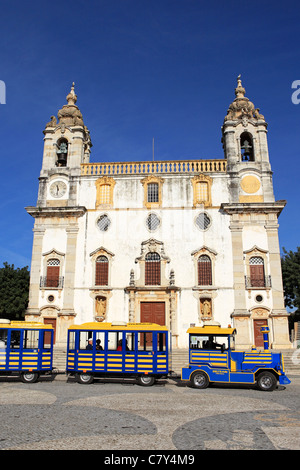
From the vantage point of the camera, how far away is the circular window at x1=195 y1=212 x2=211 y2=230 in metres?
27.5

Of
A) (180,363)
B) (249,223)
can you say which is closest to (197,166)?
(249,223)

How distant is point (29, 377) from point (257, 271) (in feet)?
52.9

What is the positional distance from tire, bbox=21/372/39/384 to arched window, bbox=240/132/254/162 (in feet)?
70.0

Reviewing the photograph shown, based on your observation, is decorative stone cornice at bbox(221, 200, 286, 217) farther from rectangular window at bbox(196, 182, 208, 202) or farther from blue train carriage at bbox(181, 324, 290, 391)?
blue train carriage at bbox(181, 324, 290, 391)

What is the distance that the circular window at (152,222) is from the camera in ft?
91.0

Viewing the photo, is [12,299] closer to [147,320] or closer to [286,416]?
[147,320]

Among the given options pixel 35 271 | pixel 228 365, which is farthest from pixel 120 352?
pixel 35 271

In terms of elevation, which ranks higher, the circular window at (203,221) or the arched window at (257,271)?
the circular window at (203,221)

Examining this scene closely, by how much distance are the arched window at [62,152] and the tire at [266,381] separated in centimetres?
2210

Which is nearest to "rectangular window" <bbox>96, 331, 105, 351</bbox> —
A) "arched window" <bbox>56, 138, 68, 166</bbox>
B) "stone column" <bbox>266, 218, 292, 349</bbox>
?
"stone column" <bbox>266, 218, 292, 349</bbox>

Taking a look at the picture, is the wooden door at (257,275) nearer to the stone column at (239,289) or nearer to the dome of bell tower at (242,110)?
the stone column at (239,289)

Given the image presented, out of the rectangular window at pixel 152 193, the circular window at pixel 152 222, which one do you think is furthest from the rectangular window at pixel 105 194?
the circular window at pixel 152 222

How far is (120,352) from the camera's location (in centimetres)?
1641
